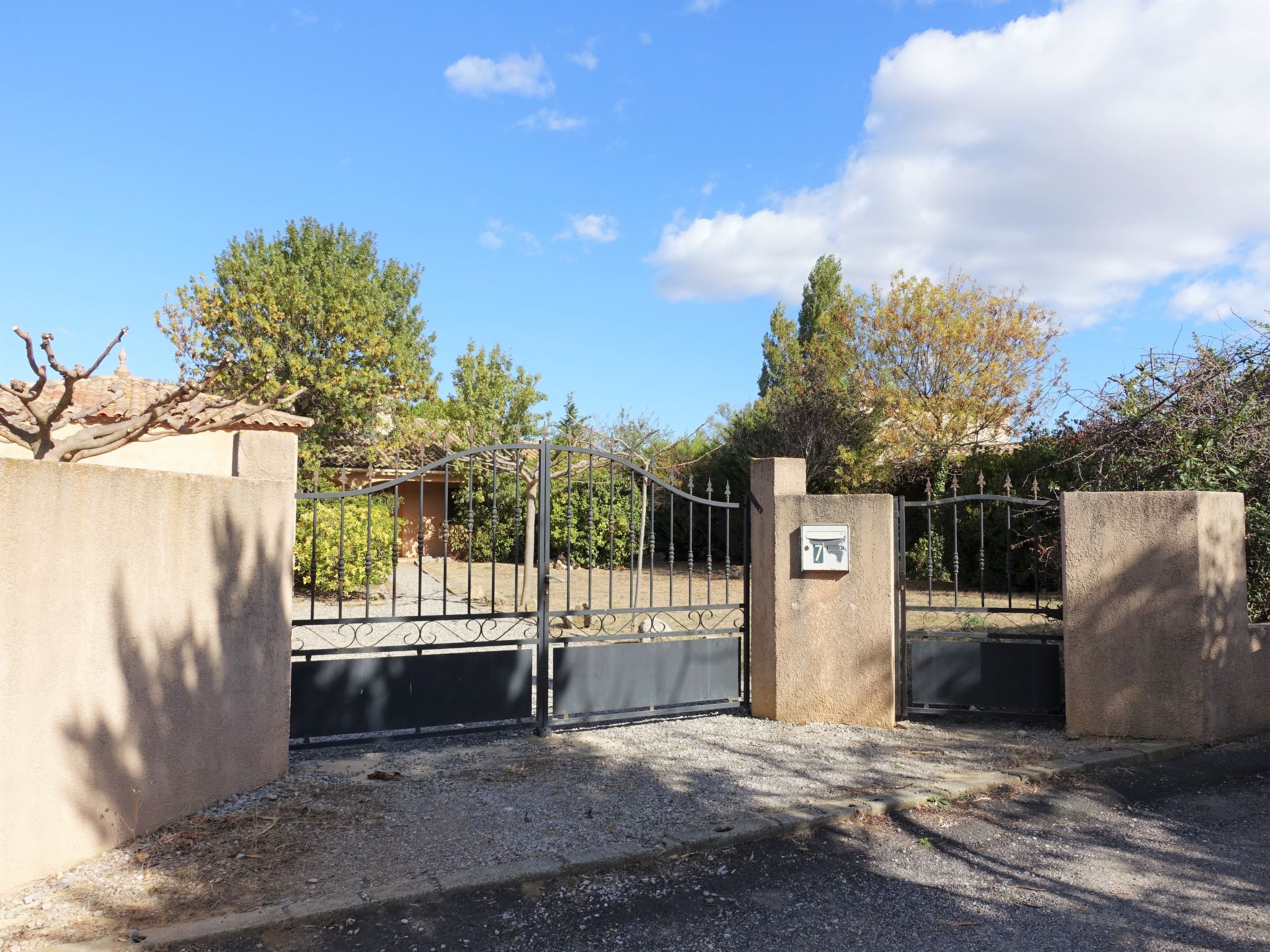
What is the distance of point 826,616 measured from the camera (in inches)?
264

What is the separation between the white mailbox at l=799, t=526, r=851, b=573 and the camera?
6.62 metres

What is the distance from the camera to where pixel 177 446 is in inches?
474

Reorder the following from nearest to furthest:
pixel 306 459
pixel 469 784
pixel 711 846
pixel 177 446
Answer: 1. pixel 711 846
2. pixel 469 784
3. pixel 177 446
4. pixel 306 459

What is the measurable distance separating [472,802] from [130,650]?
78.5 inches

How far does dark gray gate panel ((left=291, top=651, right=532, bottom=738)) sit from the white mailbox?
2.28 metres

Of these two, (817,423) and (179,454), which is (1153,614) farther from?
(817,423)

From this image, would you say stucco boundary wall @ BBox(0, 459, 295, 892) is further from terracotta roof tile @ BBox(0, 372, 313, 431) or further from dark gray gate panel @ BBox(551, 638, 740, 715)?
terracotta roof tile @ BBox(0, 372, 313, 431)

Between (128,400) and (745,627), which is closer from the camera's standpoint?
(745,627)

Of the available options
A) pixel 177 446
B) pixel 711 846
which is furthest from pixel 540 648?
pixel 177 446

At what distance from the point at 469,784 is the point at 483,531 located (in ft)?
47.4

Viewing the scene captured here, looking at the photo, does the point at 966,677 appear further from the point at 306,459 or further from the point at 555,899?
the point at 306,459

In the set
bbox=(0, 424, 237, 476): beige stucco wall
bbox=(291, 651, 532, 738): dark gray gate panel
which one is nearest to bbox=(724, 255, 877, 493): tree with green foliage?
bbox=(0, 424, 237, 476): beige stucco wall

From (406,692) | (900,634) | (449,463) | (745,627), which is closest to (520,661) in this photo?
(406,692)

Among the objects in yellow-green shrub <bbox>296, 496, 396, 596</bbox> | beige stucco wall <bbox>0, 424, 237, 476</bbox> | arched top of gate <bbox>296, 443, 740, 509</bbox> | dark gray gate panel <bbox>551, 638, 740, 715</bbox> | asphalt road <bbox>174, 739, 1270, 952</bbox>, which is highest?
beige stucco wall <bbox>0, 424, 237, 476</bbox>
